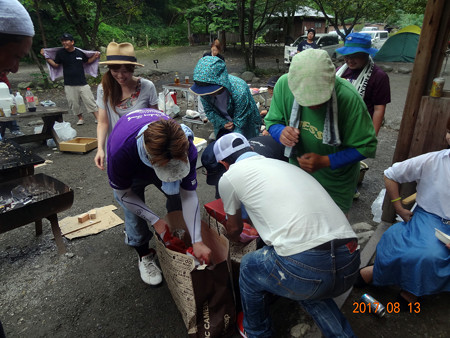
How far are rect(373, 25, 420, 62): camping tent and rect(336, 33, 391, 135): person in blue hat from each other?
15173 mm

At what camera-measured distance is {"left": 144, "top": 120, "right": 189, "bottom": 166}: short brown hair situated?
1.61 m

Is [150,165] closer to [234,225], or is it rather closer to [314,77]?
[234,225]

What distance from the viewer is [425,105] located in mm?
2584

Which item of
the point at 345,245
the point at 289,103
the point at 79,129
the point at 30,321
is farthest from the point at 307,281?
the point at 79,129

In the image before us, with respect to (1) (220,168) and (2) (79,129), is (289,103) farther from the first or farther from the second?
(2) (79,129)

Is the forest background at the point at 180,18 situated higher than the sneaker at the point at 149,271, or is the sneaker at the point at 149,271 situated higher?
the forest background at the point at 180,18

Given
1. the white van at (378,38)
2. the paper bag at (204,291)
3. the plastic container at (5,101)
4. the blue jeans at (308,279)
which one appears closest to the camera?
the blue jeans at (308,279)

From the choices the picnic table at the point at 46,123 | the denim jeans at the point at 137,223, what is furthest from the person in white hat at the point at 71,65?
the denim jeans at the point at 137,223

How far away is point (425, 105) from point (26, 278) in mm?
3930

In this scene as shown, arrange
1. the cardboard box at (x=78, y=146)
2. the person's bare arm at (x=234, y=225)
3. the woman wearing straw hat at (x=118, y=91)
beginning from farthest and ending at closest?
the cardboard box at (x=78, y=146), the woman wearing straw hat at (x=118, y=91), the person's bare arm at (x=234, y=225)

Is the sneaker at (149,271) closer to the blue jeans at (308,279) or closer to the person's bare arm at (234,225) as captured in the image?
the person's bare arm at (234,225)

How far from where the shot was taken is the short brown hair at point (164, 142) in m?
1.61

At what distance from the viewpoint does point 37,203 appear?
2.69 meters

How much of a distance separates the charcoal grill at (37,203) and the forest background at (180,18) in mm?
9080
